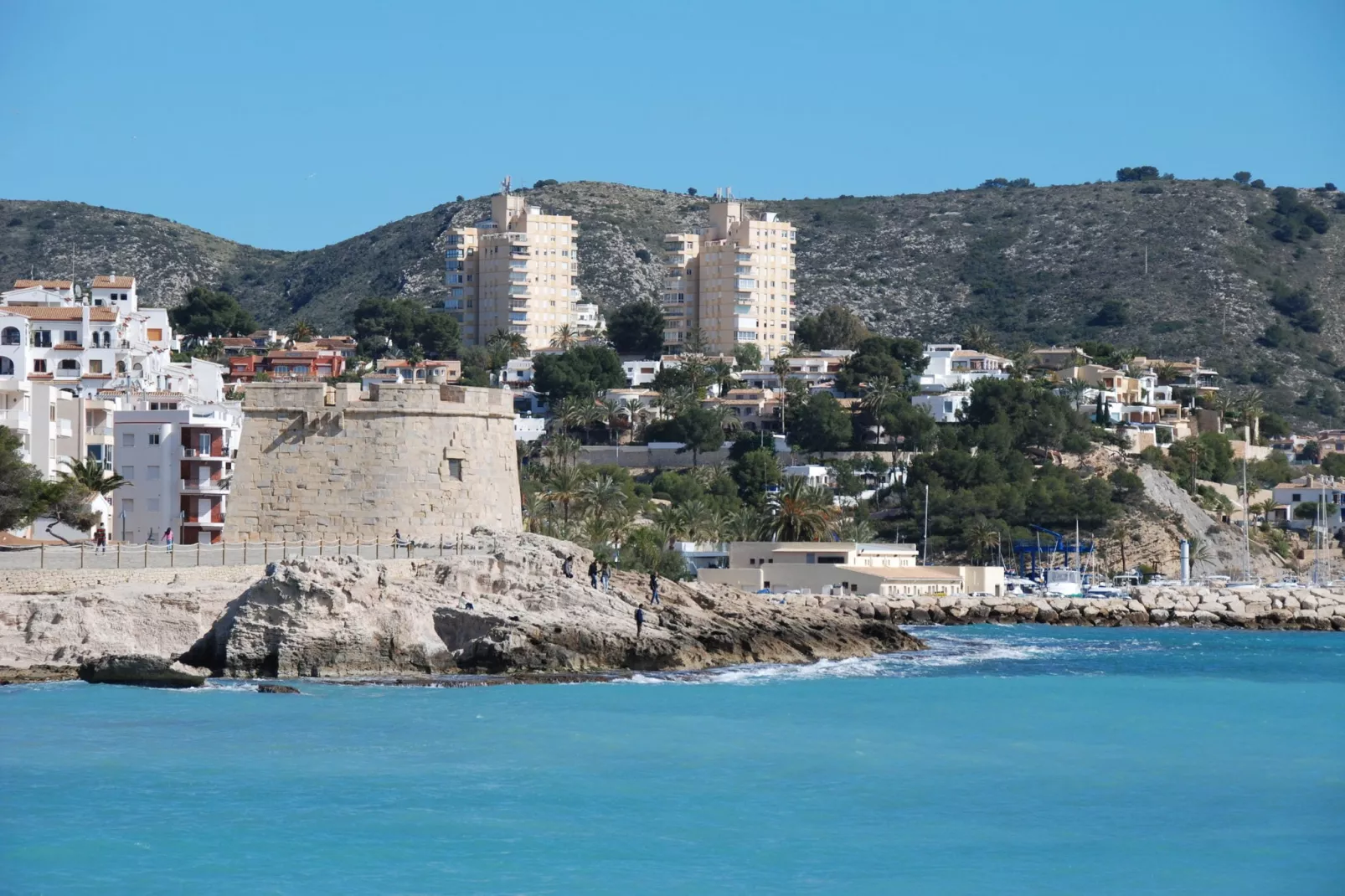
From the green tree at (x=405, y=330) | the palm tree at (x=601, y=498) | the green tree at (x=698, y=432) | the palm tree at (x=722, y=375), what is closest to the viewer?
the palm tree at (x=601, y=498)

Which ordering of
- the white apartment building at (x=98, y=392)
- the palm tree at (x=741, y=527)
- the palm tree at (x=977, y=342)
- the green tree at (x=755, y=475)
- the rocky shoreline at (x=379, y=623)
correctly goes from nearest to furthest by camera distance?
the rocky shoreline at (x=379, y=623) < the white apartment building at (x=98, y=392) < the palm tree at (x=741, y=527) < the green tree at (x=755, y=475) < the palm tree at (x=977, y=342)

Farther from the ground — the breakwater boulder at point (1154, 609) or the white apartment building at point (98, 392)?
the white apartment building at point (98, 392)

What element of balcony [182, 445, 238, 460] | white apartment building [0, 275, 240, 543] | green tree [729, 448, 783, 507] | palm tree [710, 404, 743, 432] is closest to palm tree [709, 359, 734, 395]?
palm tree [710, 404, 743, 432]

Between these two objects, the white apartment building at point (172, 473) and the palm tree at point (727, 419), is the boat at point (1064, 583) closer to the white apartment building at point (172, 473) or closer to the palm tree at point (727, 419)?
the palm tree at point (727, 419)

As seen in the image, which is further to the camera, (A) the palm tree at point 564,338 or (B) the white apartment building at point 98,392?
(A) the palm tree at point 564,338

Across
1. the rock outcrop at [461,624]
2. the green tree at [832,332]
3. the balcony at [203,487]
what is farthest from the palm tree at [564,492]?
the green tree at [832,332]

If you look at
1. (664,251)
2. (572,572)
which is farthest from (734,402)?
(572,572)

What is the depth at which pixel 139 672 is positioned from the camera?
109 ft

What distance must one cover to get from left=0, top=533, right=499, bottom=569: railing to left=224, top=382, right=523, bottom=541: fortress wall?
0.43 metres

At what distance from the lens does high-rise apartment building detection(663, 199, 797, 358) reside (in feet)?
426

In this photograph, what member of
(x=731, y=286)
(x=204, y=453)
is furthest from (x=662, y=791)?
(x=731, y=286)

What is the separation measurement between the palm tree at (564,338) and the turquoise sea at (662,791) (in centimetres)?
8359

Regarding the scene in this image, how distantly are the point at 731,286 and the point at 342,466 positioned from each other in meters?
92.5

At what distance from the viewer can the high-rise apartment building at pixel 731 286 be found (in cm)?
12975
